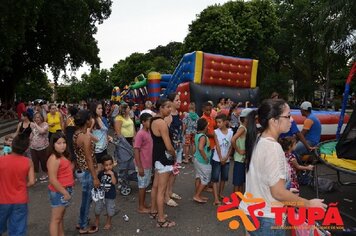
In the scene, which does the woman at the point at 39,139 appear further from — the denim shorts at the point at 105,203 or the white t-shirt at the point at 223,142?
the white t-shirt at the point at 223,142

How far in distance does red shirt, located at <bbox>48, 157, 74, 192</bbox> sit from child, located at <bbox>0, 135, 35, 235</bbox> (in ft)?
1.11

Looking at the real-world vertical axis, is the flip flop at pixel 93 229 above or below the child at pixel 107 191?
below

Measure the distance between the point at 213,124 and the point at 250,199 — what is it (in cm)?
569

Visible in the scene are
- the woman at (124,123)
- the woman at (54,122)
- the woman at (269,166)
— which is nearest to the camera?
the woman at (269,166)

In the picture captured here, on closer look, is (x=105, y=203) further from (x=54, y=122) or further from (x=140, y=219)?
(x=54, y=122)

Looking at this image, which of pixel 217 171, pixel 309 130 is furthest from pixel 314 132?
pixel 217 171

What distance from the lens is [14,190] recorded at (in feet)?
12.6

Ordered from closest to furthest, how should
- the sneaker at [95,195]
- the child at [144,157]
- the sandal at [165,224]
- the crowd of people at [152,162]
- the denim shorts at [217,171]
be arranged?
the crowd of people at [152,162] < the sneaker at [95,195] < the sandal at [165,224] < the child at [144,157] < the denim shorts at [217,171]

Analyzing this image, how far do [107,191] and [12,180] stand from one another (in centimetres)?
135

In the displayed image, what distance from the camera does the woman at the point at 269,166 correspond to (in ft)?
7.92

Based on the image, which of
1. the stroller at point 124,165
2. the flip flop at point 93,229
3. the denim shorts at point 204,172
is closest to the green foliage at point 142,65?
the stroller at point 124,165

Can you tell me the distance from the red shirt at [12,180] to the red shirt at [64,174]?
1.08 ft

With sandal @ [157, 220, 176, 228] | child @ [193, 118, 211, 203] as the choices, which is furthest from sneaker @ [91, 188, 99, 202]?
child @ [193, 118, 211, 203]

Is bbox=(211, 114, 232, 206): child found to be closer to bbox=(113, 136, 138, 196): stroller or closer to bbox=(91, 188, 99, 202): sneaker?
bbox=(113, 136, 138, 196): stroller
